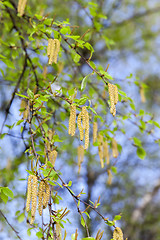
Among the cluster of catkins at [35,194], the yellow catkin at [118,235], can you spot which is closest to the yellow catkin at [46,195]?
the cluster of catkins at [35,194]

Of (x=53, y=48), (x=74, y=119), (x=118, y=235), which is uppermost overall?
(x=53, y=48)

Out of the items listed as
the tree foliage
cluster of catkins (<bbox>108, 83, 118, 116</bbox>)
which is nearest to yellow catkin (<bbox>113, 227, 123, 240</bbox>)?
the tree foliage

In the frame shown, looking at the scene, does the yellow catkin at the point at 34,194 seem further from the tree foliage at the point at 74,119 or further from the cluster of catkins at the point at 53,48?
the cluster of catkins at the point at 53,48

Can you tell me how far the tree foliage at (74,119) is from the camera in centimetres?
142

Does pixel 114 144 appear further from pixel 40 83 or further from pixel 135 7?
pixel 135 7

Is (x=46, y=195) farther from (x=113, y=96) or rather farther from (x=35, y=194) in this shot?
(x=113, y=96)

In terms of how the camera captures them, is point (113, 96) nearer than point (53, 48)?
Yes

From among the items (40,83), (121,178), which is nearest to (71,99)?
(40,83)

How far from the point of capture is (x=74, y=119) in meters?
1.31

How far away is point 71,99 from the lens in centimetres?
146

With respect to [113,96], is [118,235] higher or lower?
lower

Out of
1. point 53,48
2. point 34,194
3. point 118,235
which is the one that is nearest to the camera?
point 34,194

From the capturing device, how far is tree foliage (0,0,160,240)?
142cm

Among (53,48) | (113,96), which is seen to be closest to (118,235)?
(113,96)
